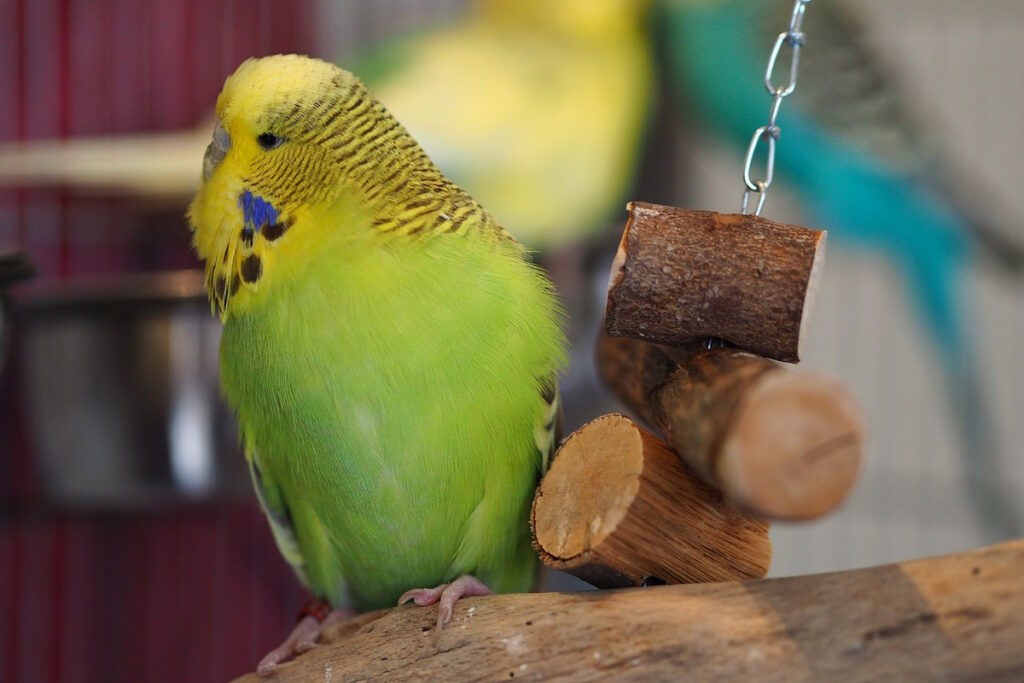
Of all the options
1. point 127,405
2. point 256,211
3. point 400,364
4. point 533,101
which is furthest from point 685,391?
point 533,101

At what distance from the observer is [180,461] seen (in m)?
1.39

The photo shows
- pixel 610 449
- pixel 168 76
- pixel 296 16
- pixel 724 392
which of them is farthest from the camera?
pixel 296 16

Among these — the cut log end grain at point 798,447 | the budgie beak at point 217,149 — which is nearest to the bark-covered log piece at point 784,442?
the cut log end grain at point 798,447

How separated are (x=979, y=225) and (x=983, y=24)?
1.99ft

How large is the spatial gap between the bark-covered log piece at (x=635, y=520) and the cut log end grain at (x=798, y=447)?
0.39ft

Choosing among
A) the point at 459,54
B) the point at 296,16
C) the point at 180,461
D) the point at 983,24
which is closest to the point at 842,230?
the point at 983,24

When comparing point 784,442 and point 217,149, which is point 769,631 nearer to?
point 784,442

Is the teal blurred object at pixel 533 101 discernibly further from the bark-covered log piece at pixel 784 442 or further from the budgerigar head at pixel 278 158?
the bark-covered log piece at pixel 784 442

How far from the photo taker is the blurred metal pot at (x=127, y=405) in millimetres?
1375

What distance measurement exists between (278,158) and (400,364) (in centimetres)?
20

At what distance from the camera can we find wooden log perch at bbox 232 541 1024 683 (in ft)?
1.88

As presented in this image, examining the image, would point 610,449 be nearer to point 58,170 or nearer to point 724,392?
point 724,392

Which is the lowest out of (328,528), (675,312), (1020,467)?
(1020,467)

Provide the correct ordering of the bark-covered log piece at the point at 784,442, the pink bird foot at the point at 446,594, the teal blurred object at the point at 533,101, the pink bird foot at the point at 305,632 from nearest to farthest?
1. the bark-covered log piece at the point at 784,442
2. the pink bird foot at the point at 446,594
3. the pink bird foot at the point at 305,632
4. the teal blurred object at the point at 533,101
